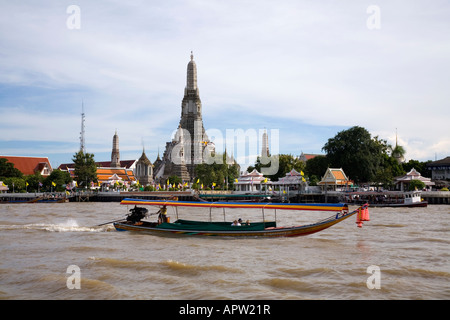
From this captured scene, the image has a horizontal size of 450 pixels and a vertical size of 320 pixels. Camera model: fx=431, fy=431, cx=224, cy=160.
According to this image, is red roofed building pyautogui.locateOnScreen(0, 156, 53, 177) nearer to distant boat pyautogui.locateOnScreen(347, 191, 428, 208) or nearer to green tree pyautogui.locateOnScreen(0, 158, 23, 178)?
green tree pyautogui.locateOnScreen(0, 158, 23, 178)

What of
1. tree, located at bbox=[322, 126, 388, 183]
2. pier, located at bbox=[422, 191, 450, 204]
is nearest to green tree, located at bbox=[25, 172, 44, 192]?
tree, located at bbox=[322, 126, 388, 183]

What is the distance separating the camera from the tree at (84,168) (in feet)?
253

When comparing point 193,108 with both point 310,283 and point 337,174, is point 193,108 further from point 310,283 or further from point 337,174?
point 310,283

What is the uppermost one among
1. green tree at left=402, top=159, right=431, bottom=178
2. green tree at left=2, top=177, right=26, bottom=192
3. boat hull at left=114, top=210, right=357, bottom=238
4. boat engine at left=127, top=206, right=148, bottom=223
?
green tree at left=402, top=159, right=431, bottom=178

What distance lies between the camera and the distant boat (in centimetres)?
4678

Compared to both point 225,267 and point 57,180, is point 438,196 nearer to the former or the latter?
point 225,267

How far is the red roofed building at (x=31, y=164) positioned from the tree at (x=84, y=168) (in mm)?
24180

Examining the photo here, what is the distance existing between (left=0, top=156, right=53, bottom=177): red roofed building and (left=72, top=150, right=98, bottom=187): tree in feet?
79.3

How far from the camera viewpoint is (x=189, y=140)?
105 m

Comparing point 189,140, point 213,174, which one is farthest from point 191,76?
point 213,174

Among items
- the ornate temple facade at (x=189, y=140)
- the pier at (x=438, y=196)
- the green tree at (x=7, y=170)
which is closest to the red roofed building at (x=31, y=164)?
the green tree at (x=7, y=170)

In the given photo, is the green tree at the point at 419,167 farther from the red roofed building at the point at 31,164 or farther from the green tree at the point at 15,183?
the red roofed building at the point at 31,164
